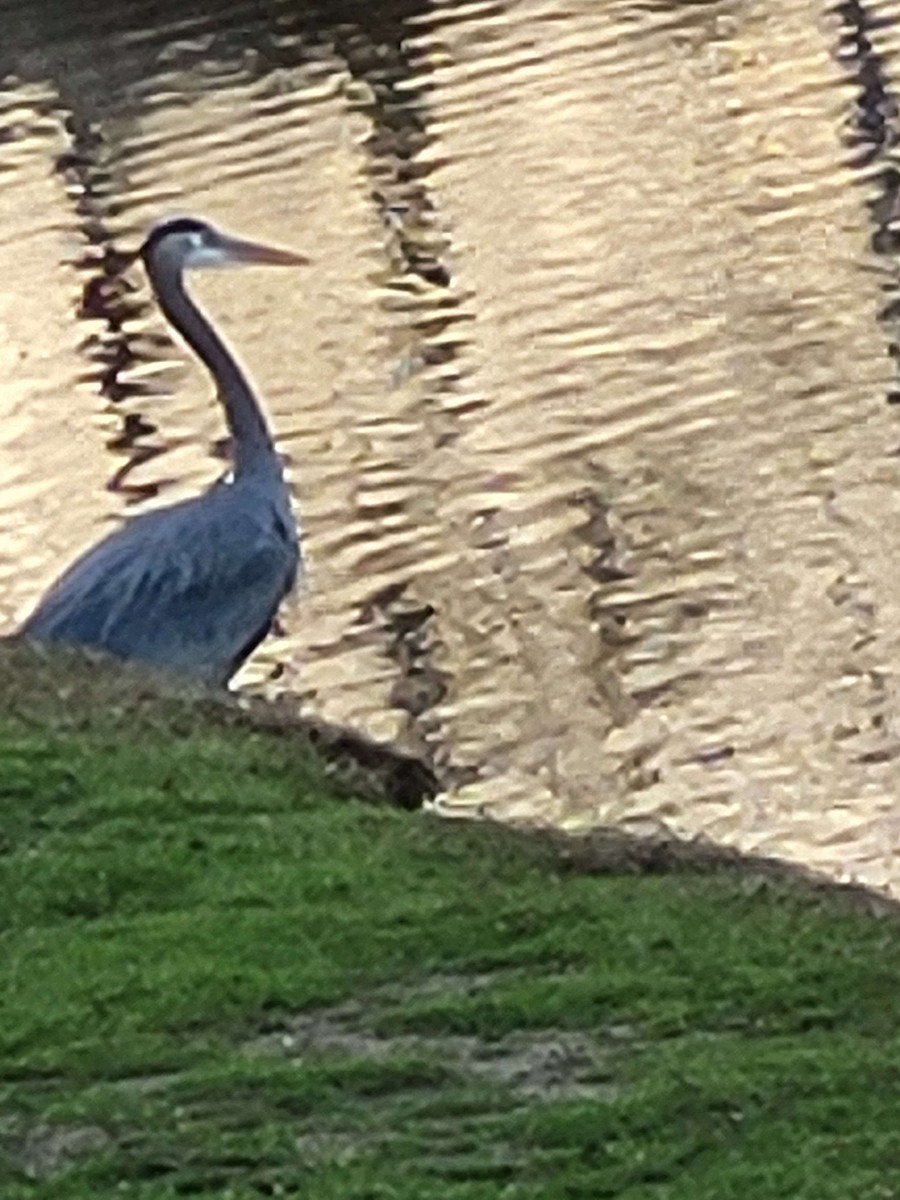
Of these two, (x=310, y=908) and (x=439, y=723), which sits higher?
(x=310, y=908)

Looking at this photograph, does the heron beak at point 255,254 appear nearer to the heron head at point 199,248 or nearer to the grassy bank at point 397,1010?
the heron head at point 199,248

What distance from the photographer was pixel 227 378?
12102mm

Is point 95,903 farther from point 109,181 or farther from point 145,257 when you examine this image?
point 109,181

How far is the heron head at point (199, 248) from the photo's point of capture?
12516 mm

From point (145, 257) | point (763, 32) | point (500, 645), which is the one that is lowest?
point (763, 32)

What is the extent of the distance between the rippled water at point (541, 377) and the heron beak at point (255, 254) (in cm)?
232

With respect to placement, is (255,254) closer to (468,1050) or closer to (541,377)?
(468,1050)

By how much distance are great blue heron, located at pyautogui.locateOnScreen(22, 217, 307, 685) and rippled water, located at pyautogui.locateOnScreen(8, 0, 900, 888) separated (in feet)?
7.06

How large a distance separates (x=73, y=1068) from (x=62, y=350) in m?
18.5

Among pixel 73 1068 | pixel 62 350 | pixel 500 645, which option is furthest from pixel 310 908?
pixel 62 350

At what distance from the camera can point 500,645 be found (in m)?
16.7

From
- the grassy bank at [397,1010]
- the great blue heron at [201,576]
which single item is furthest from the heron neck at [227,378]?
the grassy bank at [397,1010]

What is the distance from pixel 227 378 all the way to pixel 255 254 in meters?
0.62

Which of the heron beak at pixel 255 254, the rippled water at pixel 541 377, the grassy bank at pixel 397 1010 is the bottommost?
the rippled water at pixel 541 377
